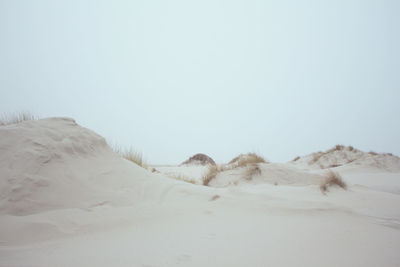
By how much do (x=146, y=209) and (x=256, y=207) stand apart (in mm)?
1125

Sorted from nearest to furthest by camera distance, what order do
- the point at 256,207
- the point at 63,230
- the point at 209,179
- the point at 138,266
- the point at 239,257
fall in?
the point at 138,266, the point at 239,257, the point at 63,230, the point at 256,207, the point at 209,179

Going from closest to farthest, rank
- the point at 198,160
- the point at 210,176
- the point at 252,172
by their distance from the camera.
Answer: the point at 252,172, the point at 210,176, the point at 198,160

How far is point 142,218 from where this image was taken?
5.74ft

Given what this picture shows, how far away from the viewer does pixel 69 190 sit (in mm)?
1795

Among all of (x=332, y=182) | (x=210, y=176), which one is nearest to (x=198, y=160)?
(x=210, y=176)

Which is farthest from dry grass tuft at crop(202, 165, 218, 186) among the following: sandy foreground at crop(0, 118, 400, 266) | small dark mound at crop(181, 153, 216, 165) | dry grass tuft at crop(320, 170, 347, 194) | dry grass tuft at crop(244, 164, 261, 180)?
small dark mound at crop(181, 153, 216, 165)

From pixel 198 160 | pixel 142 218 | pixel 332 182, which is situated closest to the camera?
pixel 142 218

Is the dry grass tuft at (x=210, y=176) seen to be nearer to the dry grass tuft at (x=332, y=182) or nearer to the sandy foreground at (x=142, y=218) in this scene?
the sandy foreground at (x=142, y=218)

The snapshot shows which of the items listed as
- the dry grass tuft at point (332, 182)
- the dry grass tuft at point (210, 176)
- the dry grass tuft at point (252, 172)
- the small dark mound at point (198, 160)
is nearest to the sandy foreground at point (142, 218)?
the dry grass tuft at point (332, 182)

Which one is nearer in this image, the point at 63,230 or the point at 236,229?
the point at 63,230

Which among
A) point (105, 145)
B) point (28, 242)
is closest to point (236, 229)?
point (28, 242)

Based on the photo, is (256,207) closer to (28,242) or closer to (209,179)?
(28,242)

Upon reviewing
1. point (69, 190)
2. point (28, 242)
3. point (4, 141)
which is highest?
point (4, 141)

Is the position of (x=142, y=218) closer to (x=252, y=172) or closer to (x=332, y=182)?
(x=332, y=182)
